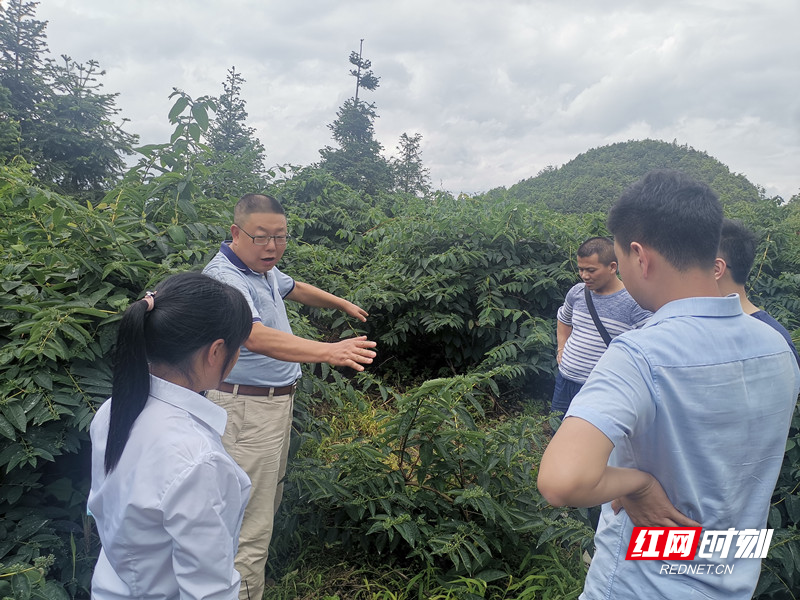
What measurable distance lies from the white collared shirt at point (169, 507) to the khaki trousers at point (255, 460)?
3.62 ft

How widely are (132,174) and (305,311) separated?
250 cm

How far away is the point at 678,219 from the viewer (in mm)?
1007

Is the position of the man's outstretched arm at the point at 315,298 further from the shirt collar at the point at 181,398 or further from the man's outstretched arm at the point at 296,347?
the shirt collar at the point at 181,398

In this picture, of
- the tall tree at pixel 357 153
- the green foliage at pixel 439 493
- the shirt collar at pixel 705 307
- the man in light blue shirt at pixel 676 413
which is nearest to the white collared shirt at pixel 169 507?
the man in light blue shirt at pixel 676 413

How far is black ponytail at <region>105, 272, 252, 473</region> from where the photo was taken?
1111 mm

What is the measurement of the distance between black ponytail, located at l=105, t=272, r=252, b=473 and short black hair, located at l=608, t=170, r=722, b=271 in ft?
3.28

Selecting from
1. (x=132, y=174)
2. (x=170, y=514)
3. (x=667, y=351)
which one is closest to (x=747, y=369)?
(x=667, y=351)

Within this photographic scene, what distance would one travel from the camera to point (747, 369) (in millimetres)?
958

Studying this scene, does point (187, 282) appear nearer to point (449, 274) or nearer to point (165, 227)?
point (165, 227)

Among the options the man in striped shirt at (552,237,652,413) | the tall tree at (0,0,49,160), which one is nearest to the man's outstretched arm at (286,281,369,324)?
the man in striped shirt at (552,237,652,413)

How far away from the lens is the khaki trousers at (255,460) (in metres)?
2.23

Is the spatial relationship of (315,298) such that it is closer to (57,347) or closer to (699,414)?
(57,347)

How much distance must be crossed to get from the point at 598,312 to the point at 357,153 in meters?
12.4
